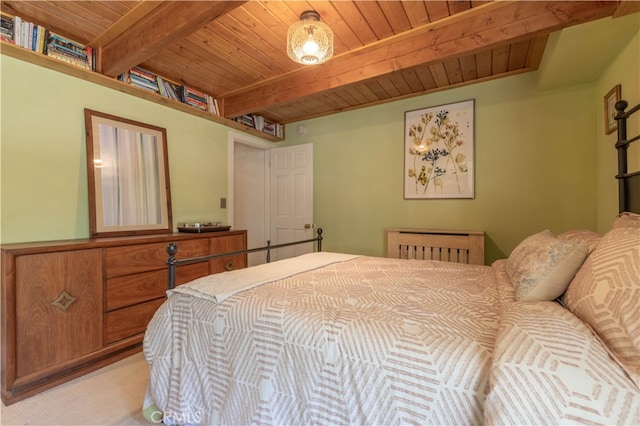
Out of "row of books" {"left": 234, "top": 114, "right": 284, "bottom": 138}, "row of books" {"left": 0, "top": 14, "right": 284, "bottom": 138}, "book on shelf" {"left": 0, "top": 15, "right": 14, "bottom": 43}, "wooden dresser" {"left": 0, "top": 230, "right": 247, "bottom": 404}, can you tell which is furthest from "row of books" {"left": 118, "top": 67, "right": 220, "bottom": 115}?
"wooden dresser" {"left": 0, "top": 230, "right": 247, "bottom": 404}

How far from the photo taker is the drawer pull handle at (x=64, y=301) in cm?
178

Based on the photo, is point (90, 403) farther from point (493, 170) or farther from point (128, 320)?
point (493, 170)

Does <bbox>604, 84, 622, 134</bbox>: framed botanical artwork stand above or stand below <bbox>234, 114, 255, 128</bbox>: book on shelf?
below

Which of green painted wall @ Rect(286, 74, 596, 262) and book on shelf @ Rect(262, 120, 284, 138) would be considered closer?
green painted wall @ Rect(286, 74, 596, 262)

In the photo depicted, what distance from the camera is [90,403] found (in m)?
1.60

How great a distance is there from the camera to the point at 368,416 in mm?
829

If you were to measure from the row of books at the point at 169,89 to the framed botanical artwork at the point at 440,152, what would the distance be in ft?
7.53

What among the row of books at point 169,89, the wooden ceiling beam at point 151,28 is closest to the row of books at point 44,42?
the wooden ceiling beam at point 151,28

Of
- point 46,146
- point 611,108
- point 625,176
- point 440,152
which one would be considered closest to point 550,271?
point 625,176

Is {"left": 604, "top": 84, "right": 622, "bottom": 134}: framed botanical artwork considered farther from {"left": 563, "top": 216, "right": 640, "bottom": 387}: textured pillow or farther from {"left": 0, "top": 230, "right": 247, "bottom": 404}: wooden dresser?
{"left": 0, "top": 230, "right": 247, "bottom": 404}: wooden dresser

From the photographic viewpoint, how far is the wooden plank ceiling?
5.78 feet

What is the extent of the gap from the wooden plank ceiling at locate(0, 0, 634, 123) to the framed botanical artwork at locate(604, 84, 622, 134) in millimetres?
620

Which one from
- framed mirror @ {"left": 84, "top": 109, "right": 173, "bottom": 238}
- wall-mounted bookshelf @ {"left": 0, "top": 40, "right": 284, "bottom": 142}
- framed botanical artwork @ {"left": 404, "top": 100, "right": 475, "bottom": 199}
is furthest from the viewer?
framed botanical artwork @ {"left": 404, "top": 100, "right": 475, "bottom": 199}

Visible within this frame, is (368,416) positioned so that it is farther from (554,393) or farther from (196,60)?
(196,60)
